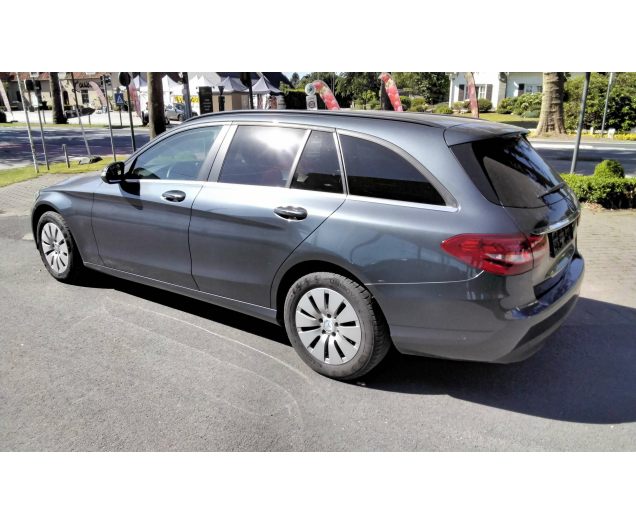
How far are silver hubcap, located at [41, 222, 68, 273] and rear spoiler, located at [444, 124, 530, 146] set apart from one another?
3878 mm

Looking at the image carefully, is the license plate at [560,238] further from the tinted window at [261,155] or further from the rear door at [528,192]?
the tinted window at [261,155]

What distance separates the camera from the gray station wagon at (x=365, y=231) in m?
3.07

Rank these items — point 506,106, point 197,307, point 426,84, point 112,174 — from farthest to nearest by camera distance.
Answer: point 426,84 → point 506,106 → point 197,307 → point 112,174

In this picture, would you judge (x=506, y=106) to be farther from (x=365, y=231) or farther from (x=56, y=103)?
(x=365, y=231)

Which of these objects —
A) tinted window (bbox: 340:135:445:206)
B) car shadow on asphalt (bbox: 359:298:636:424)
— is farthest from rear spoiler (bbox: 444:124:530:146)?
car shadow on asphalt (bbox: 359:298:636:424)

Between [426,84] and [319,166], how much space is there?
58.4 metres

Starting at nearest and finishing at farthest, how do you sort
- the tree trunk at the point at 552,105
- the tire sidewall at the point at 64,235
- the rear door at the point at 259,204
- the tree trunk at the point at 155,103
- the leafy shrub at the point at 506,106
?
the rear door at the point at 259,204 < the tire sidewall at the point at 64,235 < the tree trunk at the point at 155,103 < the tree trunk at the point at 552,105 < the leafy shrub at the point at 506,106

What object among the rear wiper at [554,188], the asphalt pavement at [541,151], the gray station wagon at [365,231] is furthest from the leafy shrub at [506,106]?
the gray station wagon at [365,231]

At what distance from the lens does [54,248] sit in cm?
533

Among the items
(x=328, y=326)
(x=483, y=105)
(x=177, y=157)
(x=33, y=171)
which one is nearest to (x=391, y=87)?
(x=33, y=171)

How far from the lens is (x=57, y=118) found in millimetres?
43531

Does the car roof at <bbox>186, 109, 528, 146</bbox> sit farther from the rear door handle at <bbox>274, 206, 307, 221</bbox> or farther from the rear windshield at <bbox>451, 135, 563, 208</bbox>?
the rear door handle at <bbox>274, 206, 307, 221</bbox>
